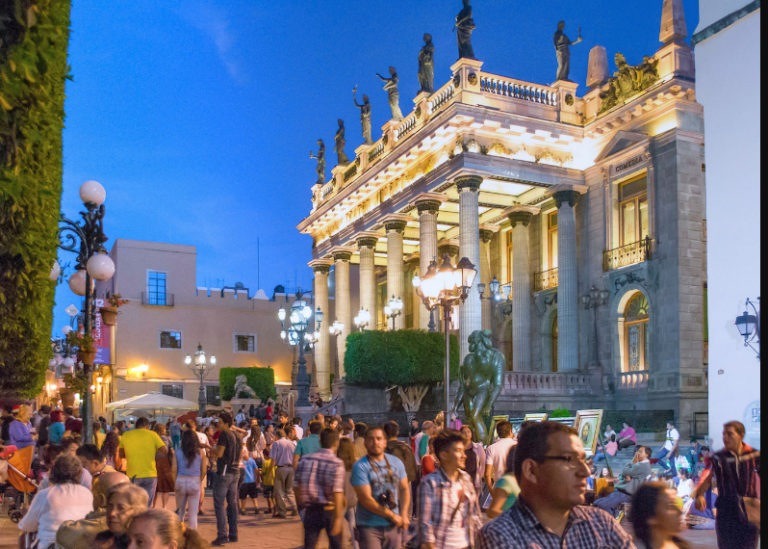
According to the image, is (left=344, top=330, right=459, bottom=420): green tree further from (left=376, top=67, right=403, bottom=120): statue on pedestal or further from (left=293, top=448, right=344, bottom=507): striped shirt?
(left=293, top=448, right=344, bottom=507): striped shirt

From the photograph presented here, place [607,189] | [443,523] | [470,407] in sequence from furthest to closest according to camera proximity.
Result: [607,189] < [470,407] < [443,523]

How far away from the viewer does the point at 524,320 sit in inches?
1361

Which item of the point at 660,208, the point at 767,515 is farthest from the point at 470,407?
the point at 767,515

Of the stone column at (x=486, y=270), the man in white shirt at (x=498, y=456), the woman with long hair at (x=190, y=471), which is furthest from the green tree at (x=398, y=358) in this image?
the man in white shirt at (x=498, y=456)

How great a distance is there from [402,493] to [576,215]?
2684cm

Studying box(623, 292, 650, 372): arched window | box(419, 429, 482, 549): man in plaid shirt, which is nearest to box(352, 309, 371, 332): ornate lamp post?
box(623, 292, 650, 372): arched window

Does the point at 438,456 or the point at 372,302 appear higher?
the point at 372,302

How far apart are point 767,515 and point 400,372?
96.9ft

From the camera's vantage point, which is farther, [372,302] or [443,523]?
[372,302]

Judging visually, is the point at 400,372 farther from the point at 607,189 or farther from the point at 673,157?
the point at 673,157

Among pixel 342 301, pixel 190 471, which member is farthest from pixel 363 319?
pixel 190 471

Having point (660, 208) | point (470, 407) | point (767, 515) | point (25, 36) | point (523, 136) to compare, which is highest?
point (523, 136)

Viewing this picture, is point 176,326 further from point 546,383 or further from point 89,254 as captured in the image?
point 89,254

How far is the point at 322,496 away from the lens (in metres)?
7.66
